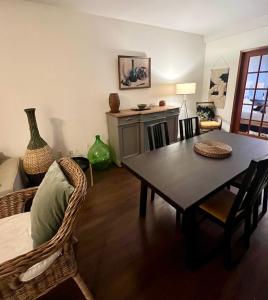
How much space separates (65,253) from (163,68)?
356 centimetres

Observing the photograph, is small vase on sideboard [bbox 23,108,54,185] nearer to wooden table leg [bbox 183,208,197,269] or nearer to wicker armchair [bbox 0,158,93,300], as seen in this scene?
wicker armchair [bbox 0,158,93,300]

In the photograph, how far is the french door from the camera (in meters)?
3.48

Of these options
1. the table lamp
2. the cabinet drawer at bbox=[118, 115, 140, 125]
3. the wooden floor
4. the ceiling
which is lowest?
the wooden floor

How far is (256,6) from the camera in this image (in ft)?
8.57

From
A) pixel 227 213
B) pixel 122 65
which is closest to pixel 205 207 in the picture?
pixel 227 213

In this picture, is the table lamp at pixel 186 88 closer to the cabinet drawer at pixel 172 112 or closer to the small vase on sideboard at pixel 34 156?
the cabinet drawer at pixel 172 112

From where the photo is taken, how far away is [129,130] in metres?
2.96

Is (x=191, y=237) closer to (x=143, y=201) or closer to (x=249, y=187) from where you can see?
(x=249, y=187)

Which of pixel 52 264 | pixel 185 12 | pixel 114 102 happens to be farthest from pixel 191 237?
pixel 185 12

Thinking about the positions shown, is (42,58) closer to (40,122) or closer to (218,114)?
(40,122)

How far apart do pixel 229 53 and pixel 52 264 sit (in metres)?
4.64

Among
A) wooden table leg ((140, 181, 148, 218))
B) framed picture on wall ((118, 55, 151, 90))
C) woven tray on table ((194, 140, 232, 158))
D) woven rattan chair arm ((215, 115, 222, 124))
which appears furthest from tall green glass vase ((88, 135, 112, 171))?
woven rattan chair arm ((215, 115, 222, 124))

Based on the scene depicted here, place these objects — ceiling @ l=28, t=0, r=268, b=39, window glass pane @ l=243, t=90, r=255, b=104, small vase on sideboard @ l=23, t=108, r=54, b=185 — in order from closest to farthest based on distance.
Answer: small vase on sideboard @ l=23, t=108, r=54, b=185 → ceiling @ l=28, t=0, r=268, b=39 → window glass pane @ l=243, t=90, r=255, b=104

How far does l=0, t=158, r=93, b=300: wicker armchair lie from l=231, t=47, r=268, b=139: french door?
13.1ft
